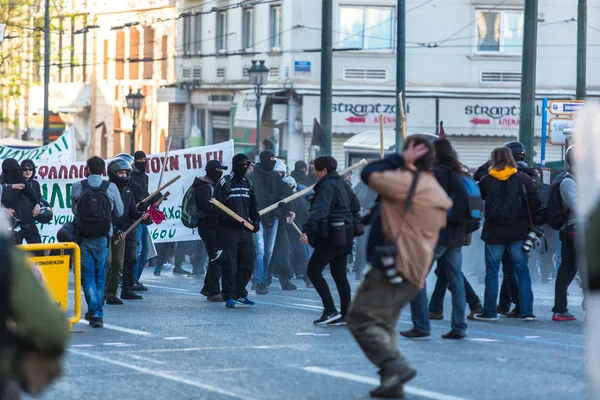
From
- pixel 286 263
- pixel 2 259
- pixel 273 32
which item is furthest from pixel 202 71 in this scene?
pixel 2 259

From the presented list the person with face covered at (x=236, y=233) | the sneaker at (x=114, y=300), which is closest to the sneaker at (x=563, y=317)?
the person with face covered at (x=236, y=233)

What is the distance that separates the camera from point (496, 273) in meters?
12.6

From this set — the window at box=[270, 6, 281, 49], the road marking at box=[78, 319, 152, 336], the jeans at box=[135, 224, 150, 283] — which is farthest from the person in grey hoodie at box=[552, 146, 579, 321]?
the window at box=[270, 6, 281, 49]

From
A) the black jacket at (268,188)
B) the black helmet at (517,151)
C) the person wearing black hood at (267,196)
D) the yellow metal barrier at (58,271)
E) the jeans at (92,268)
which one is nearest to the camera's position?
the yellow metal barrier at (58,271)

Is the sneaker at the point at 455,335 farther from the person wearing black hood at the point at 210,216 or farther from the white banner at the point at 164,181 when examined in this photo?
the white banner at the point at 164,181

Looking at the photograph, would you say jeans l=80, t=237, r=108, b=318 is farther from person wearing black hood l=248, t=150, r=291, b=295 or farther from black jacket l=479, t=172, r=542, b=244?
person wearing black hood l=248, t=150, r=291, b=295

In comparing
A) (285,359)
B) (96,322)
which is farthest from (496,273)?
(96,322)

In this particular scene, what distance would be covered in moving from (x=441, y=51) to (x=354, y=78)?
8.76ft

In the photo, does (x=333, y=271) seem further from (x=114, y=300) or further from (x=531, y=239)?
(x=114, y=300)

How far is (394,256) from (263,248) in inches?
367

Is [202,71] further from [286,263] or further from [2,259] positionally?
[2,259]

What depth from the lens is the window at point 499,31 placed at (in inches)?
1549

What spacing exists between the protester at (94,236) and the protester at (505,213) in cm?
352

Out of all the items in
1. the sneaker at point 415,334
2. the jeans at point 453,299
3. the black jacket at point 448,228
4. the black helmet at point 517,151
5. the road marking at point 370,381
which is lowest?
the sneaker at point 415,334
